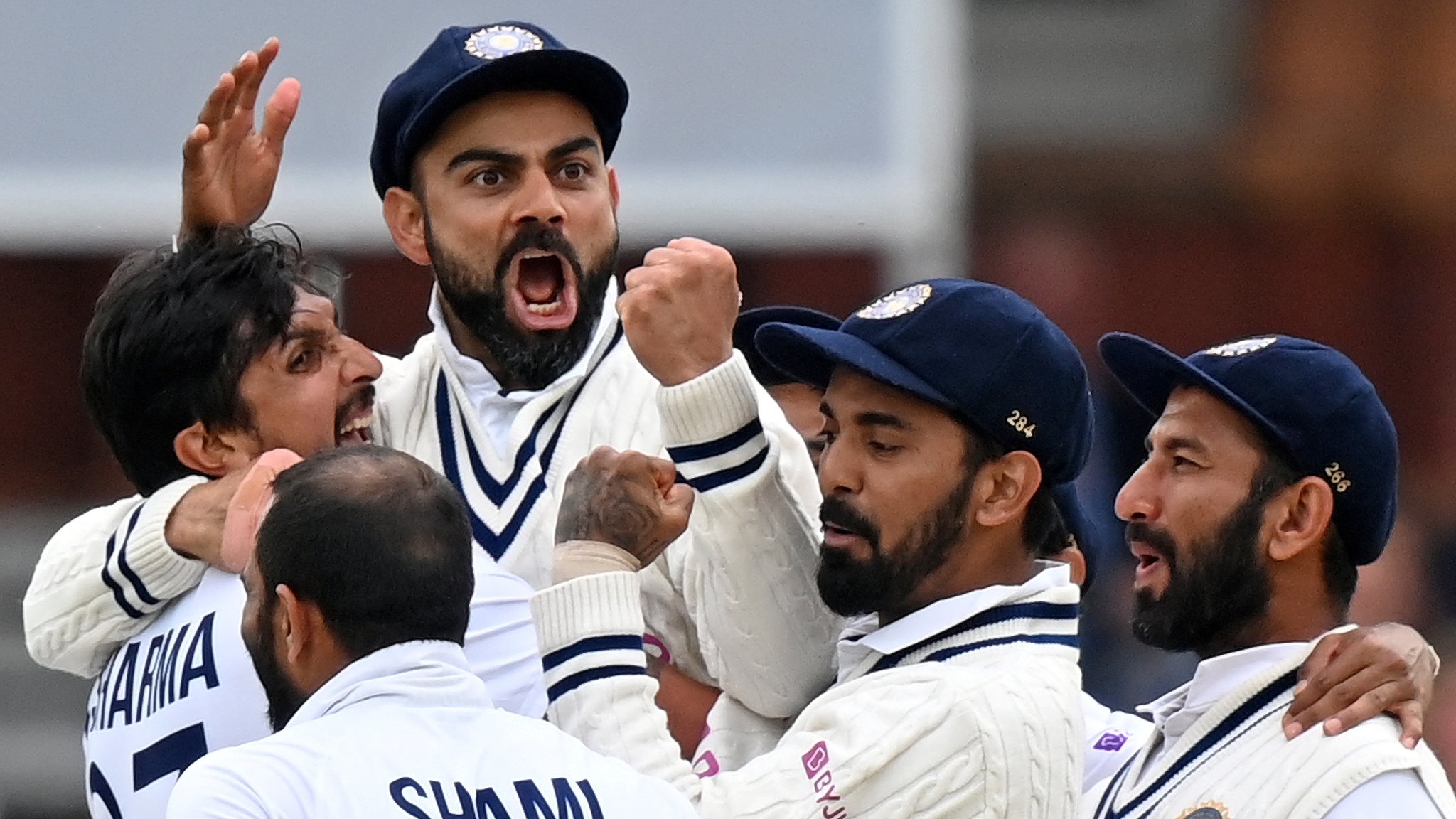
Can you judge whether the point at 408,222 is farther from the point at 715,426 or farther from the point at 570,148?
the point at 715,426

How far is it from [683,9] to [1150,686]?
260 centimetres

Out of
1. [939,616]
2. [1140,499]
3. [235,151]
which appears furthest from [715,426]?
→ [235,151]

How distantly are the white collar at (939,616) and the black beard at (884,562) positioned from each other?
4cm

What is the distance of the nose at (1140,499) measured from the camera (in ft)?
13.7

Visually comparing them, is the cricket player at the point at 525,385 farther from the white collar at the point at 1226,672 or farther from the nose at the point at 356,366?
the white collar at the point at 1226,672

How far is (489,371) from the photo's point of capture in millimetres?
4102

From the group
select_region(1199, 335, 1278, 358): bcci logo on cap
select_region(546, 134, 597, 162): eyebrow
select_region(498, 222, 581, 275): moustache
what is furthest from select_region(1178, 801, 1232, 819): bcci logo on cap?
select_region(546, 134, 597, 162): eyebrow

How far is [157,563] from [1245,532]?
1625mm

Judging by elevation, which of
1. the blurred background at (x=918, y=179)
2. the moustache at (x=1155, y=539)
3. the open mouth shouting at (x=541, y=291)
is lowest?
the blurred background at (x=918, y=179)

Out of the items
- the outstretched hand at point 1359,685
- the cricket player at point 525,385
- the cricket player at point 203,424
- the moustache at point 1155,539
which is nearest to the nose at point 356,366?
the cricket player at point 203,424

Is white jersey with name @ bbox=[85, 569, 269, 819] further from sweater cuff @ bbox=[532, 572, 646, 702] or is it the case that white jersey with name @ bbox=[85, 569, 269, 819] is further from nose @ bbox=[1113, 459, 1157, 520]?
nose @ bbox=[1113, 459, 1157, 520]

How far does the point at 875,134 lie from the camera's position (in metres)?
8.66

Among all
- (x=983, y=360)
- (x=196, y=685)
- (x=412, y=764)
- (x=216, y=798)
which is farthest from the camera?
(x=983, y=360)

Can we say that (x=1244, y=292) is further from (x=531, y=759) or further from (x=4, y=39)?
(x=531, y=759)
